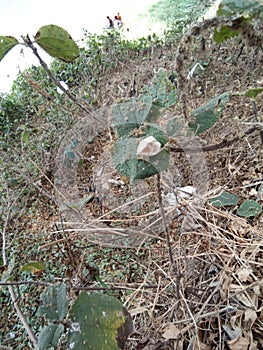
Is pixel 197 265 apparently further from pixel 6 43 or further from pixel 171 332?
pixel 6 43

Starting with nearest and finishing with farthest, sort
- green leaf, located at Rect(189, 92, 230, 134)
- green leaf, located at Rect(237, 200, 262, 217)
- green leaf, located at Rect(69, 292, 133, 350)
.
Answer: green leaf, located at Rect(69, 292, 133, 350) → green leaf, located at Rect(189, 92, 230, 134) → green leaf, located at Rect(237, 200, 262, 217)

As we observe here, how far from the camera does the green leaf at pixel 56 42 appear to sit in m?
0.42

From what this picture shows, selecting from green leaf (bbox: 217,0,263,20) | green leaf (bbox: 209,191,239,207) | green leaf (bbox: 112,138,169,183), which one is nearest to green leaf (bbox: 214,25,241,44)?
green leaf (bbox: 217,0,263,20)

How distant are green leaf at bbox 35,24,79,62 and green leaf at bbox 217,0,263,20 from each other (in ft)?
0.64

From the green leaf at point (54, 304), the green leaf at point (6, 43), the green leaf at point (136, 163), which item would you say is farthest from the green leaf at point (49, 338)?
the green leaf at point (6, 43)

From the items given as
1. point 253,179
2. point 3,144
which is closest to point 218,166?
point 253,179

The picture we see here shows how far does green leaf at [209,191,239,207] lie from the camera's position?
1.80ft

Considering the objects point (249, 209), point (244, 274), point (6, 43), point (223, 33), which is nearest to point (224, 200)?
point (249, 209)

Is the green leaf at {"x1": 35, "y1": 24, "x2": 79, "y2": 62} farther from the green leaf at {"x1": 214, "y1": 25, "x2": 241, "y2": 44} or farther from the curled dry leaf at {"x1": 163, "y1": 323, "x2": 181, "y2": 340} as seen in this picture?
the curled dry leaf at {"x1": 163, "y1": 323, "x2": 181, "y2": 340}

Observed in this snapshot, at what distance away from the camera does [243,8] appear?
1.05ft

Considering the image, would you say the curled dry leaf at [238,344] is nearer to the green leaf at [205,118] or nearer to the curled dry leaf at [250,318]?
the curled dry leaf at [250,318]

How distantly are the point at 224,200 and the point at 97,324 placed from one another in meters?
0.33

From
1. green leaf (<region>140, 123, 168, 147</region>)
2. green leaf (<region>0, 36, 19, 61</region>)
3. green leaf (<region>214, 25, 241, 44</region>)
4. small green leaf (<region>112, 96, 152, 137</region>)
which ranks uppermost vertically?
green leaf (<region>0, 36, 19, 61</region>)

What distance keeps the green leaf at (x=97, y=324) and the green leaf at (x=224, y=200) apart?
287 millimetres
